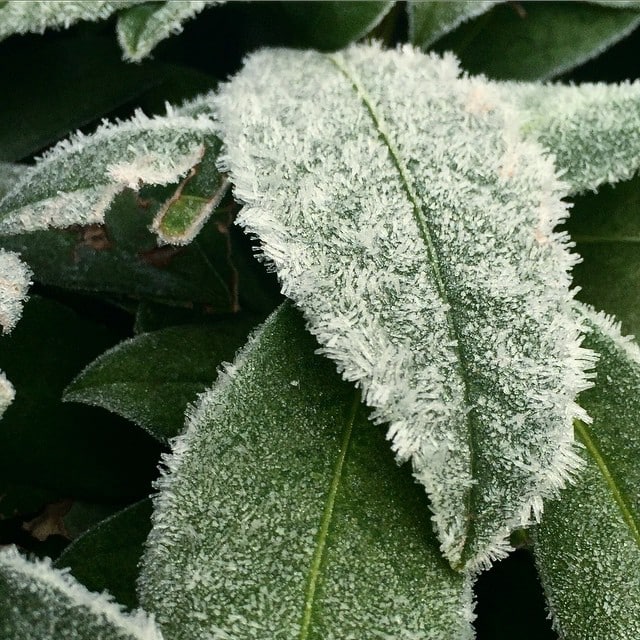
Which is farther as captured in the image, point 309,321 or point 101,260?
point 101,260

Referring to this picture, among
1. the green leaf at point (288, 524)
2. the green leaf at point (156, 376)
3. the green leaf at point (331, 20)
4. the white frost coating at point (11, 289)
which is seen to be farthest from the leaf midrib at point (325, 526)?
the green leaf at point (331, 20)

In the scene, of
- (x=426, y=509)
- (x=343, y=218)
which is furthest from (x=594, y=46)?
(x=426, y=509)

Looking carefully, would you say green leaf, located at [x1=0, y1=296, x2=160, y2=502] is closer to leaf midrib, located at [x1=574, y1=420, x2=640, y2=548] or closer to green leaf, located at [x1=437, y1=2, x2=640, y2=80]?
leaf midrib, located at [x1=574, y1=420, x2=640, y2=548]

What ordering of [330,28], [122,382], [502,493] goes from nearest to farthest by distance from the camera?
1. [502,493]
2. [122,382]
3. [330,28]

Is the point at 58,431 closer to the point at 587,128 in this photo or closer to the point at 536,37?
the point at 587,128

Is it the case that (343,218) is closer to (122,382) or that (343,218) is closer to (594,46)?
(122,382)

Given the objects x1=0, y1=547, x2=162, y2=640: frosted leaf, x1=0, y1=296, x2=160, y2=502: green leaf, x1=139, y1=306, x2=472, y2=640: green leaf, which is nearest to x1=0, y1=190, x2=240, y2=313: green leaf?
x1=0, y1=296, x2=160, y2=502: green leaf
